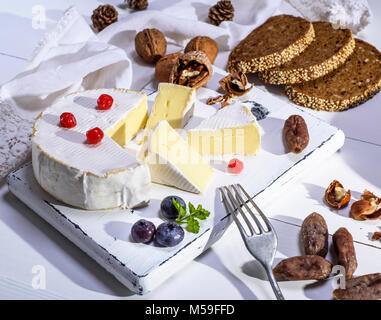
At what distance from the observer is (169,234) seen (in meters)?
1.90

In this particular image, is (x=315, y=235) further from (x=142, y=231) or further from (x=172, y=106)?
(x=172, y=106)

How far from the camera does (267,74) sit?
293 centimetres

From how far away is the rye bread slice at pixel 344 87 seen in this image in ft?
9.20

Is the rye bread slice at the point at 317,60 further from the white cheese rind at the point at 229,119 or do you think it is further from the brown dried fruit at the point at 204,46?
the white cheese rind at the point at 229,119

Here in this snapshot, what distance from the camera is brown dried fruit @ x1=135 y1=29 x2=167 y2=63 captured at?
118 inches

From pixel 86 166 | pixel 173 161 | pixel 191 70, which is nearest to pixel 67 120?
pixel 86 166

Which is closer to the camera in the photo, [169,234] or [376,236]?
[169,234]

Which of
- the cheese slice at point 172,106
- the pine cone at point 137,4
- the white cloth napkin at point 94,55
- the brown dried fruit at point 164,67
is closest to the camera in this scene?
the cheese slice at point 172,106

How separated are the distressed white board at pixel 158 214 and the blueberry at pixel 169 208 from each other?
→ 34mm

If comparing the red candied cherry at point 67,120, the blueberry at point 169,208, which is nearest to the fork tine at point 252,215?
the blueberry at point 169,208

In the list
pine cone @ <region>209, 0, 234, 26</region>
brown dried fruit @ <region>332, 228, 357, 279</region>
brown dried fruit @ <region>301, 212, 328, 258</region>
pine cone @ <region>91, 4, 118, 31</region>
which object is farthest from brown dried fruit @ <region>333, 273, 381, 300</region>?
pine cone @ <region>91, 4, 118, 31</region>

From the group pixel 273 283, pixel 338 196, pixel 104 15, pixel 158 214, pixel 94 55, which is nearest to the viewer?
pixel 273 283

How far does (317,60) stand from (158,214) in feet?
4.68

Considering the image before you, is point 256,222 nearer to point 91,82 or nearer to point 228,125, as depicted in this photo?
point 228,125
